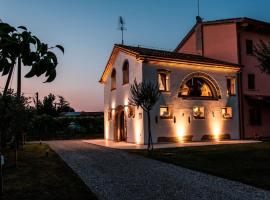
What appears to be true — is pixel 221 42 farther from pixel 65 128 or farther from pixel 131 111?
pixel 65 128

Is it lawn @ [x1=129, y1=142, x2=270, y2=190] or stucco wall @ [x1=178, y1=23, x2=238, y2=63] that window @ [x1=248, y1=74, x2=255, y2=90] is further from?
lawn @ [x1=129, y1=142, x2=270, y2=190]

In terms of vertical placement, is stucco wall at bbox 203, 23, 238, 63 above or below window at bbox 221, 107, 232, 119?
above

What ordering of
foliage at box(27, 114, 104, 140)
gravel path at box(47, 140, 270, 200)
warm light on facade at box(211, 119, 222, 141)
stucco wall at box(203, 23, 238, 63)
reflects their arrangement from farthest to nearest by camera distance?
foliage at box(27, 114, 104, 140) < stucco wall at box(203, 23, 238, 63) < warm light on facade at box(211, 119, 222, 141) < gravel path at box(47, 140, 270, 200)

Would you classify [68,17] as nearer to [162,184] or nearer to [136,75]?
[136,75]

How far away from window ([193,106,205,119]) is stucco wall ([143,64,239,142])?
25cm

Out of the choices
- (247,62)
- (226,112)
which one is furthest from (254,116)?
(247,62)

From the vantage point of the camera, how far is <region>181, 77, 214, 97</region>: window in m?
22.9

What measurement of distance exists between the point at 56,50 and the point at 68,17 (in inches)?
611

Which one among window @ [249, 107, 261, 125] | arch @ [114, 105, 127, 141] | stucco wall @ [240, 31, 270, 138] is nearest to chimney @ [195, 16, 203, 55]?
stucco wall @ [240, 31, 270, 138]

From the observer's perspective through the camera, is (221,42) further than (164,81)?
Yes

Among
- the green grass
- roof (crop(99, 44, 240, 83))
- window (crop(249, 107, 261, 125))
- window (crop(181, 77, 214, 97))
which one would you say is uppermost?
roof (crop(99, 44, 240, 83))

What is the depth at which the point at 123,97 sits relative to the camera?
2391cm

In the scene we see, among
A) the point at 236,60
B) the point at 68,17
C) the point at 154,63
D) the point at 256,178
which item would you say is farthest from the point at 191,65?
the point at 256,178

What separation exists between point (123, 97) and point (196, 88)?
19.8ft
